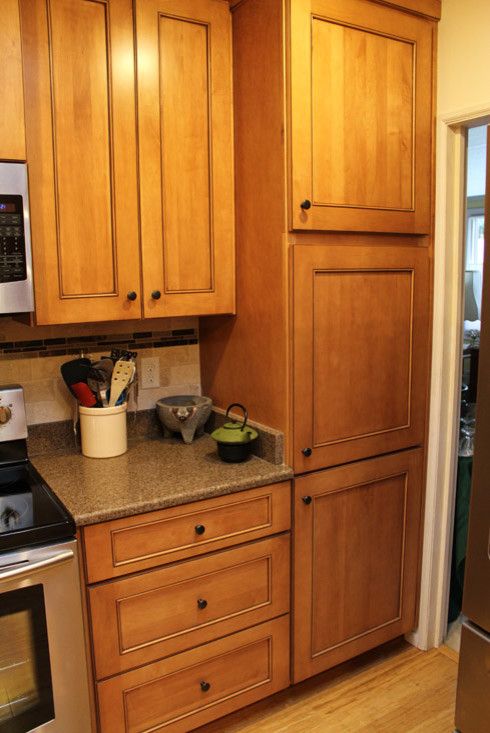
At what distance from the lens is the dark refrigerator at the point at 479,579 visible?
128 cm

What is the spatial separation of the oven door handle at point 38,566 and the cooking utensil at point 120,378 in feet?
1.96

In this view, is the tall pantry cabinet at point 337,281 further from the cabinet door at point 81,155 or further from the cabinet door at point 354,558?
the cabinet door at point 81,155

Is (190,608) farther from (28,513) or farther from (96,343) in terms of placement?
(96,343)

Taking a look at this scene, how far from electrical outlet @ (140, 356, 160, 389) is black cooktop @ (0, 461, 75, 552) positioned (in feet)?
1.72

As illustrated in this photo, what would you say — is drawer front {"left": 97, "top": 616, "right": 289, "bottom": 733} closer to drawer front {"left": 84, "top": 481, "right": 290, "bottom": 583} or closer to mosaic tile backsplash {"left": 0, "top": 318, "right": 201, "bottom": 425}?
drawer front {"left": 84, "top": 481, "right": 290, "bottom": 583}

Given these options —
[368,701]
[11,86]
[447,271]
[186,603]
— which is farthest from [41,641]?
[447,271]

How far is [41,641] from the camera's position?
1.57 meters

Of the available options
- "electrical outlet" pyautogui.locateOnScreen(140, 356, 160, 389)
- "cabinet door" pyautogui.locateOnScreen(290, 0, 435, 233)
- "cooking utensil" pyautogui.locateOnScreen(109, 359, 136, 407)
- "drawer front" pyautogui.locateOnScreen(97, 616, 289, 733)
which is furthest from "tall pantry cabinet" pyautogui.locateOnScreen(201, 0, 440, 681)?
"cooking utensil" pyautogui.locateOnScreen(109, 359, 136, 407)

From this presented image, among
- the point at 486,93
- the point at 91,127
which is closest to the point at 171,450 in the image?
the point at 91,127

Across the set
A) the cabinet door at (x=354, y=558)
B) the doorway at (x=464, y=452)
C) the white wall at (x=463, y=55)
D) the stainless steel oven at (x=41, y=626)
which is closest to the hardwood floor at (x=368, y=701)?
the cabinet door at (x=354, y=558)

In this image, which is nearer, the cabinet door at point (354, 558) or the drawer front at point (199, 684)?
the drawer front at point (199, 684)

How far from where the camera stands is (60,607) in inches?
61.9

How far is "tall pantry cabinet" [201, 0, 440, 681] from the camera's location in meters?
1.86

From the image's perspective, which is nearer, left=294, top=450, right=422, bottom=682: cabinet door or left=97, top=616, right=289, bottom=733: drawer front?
left=97, top=616, right=289, bottom=733: drawer front
